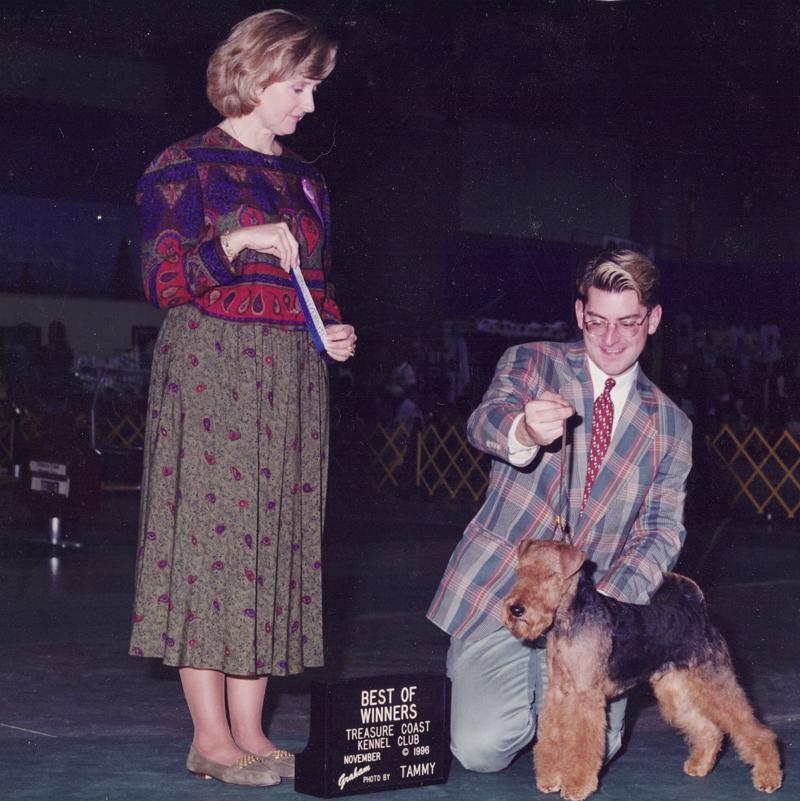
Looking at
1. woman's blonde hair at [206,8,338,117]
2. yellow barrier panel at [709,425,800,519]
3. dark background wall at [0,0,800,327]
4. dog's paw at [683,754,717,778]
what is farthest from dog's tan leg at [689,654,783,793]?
dark background wall at [0,0,800,327]

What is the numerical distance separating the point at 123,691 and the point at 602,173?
1459cm

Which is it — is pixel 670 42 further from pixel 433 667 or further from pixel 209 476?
pixel 209 476

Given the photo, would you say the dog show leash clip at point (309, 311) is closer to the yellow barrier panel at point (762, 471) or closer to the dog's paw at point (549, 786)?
the dog's paw at point (549, 786)

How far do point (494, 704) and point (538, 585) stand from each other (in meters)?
0.77

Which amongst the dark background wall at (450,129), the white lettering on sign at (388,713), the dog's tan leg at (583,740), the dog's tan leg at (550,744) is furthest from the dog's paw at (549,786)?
the dark background wall at (450,129)

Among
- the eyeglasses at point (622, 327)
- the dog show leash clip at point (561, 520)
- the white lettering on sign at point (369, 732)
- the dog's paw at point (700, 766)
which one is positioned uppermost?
the eyeglasses at point (622, 327)

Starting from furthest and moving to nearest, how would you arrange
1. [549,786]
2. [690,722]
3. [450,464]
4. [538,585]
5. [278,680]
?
[450,464] < [278,680] < [690,722] < [549,786] < [538,585]

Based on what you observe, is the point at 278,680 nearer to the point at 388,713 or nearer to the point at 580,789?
the point at 388,713

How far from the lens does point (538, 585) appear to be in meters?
2.47

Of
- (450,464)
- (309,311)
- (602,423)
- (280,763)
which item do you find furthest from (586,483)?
(450,464)

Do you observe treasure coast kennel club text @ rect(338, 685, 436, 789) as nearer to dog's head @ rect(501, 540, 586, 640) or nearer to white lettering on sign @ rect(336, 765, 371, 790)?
white lettering on sign @ rect(336, 765, 371, 790)

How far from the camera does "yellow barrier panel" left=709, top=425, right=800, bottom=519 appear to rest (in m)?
11.3

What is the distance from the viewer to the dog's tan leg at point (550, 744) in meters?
2.68

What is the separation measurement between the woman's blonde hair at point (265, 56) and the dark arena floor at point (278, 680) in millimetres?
1590
